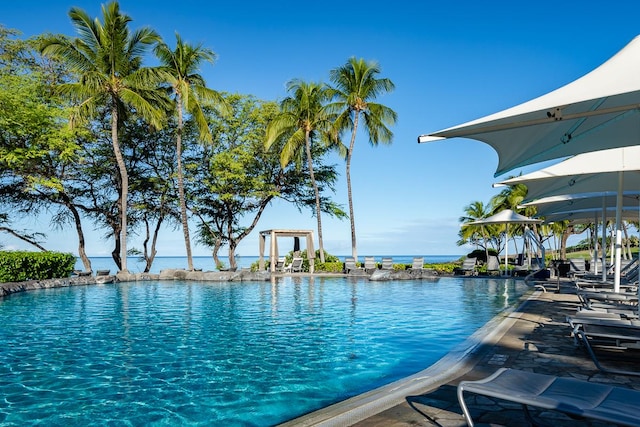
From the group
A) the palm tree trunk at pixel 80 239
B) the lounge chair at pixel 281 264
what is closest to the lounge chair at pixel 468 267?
the lounge chair at pixel 281 264

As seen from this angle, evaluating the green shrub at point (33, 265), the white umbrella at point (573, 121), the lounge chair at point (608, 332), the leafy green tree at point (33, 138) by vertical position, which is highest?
the leafy green tree at point (33, 138)

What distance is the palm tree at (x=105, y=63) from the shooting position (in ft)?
65.7

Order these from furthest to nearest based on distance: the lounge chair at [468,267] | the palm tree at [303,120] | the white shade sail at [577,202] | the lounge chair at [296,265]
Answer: the palm tree at [303,120] < the lounge chair at [296,265] < the lounge chair at [468,267] < the white shade sail at [577,202]

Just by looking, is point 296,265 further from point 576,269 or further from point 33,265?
point 576,269

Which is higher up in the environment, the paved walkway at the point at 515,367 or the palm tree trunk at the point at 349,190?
the palm tree trunk at the point at 349,190

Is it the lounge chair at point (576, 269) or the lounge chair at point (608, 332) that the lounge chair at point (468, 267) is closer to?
the lounge chair at point (576, 269)

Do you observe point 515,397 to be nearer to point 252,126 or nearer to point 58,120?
point 58,120

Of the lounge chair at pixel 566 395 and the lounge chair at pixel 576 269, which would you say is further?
the lounge chair at pixel 576 269

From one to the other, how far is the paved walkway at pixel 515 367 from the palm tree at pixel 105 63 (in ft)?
62.2

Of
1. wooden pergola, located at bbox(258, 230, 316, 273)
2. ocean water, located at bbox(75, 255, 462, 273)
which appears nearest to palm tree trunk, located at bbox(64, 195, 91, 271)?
ocean water, located at bbox(75, 255, 462, 273)

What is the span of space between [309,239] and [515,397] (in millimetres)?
21691

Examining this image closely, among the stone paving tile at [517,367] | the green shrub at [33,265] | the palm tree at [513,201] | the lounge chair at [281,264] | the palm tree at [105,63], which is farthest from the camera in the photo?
the palm tree at [513,201]

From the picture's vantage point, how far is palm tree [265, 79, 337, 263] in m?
25.6

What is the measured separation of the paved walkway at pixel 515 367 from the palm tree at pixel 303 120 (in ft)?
62.9
